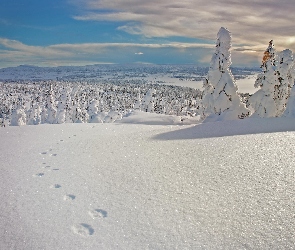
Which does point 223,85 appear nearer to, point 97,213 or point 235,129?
point 235,129

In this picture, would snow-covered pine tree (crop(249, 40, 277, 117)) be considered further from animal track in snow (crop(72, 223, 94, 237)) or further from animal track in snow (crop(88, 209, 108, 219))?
animal track in snow (crop(72, 223, 94, 237))

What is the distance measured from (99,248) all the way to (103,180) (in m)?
2.51

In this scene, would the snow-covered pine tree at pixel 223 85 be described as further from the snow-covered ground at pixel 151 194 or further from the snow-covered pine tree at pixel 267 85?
the snow-covered ground at pixel 151 194

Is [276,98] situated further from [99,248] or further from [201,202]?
[99,248]

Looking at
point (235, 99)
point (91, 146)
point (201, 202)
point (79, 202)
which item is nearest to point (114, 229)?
point (79, 202)

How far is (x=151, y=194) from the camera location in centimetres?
580

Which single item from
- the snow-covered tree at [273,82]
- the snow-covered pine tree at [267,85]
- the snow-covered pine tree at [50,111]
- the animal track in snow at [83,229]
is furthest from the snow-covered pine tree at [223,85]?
the snow-covered pine tree at [50,111]

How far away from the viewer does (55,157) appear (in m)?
8.70

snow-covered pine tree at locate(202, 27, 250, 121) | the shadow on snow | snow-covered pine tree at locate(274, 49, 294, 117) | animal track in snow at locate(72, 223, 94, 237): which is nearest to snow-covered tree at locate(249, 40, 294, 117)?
snow-covered pine tree at locate(274, 49, 294, 117)

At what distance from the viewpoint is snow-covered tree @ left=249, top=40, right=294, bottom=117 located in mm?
29422

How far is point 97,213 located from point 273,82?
28.5 metres

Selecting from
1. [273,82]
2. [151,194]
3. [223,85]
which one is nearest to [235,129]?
[151,194]

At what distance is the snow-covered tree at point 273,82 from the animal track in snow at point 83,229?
93.8 feet

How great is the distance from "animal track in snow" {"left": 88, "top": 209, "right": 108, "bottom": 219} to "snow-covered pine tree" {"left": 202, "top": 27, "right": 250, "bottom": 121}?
76.8 ft
